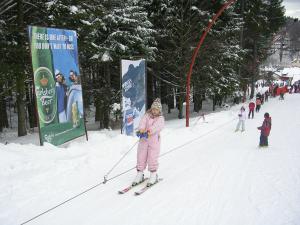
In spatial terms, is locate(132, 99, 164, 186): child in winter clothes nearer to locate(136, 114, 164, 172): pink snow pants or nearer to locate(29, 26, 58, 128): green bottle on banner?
locate(136, 114, 164, 172): pink snow pants

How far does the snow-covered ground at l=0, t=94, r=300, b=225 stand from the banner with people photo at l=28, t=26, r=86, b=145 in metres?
0.56

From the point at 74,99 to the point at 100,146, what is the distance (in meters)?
1.89

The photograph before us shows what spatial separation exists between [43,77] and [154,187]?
4.72 meters

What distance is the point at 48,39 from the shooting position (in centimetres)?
966

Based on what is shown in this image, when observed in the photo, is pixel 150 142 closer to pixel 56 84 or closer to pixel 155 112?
pixel 155 112

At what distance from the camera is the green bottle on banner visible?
9.16m

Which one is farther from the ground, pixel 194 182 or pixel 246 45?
pixel 246 45

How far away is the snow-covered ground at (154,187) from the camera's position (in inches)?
223

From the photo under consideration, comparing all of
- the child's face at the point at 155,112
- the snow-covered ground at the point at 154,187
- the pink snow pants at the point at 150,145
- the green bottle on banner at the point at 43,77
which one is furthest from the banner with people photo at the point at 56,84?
the child's face at the point at 155,112

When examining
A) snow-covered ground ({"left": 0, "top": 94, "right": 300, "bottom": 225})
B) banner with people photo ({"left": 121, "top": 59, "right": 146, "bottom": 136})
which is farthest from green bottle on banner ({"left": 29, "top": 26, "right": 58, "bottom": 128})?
banner with people photo ({"left": 121, "top": 59, "right": 146, "bottom": 136})

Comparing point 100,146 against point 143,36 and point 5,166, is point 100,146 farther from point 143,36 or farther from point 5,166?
point 143,36

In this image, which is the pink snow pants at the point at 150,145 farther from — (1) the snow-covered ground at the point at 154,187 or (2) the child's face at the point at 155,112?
(1) the snow-covered ground at the point at 154,187

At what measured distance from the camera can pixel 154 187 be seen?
7.32 meters

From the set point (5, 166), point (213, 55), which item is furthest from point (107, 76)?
point (5, 166)
